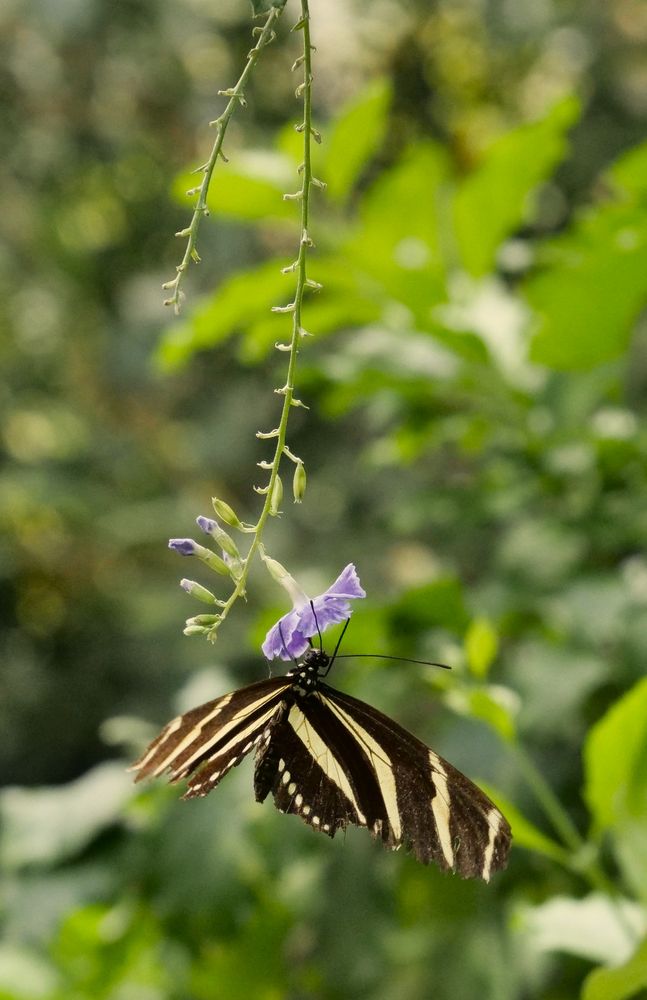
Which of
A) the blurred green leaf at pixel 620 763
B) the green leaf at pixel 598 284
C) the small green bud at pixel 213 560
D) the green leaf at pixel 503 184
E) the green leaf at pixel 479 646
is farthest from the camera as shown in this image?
the green leaf at pixel 503 184

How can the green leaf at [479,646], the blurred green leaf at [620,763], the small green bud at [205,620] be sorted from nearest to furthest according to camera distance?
the small green bud at [205,620], the blurred green leaf at [620,763], the green leaf at [479,646]

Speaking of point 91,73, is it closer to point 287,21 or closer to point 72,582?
point 287,21

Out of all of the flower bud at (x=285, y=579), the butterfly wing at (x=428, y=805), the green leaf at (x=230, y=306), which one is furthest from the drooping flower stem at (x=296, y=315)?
the green leaf at (x=230, y=306)

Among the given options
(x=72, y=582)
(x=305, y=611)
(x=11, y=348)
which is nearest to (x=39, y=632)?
(x=72, y=582)

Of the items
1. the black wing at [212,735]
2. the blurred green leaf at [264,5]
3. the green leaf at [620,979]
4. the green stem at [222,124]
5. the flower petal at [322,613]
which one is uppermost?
the blurred green leaf at [264,5]

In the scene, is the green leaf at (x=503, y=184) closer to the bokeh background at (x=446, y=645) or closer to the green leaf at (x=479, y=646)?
the bokeh background at (x=446, y=645)

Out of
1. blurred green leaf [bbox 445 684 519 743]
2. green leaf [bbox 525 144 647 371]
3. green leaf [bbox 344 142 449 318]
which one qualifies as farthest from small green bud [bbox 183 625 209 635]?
green leaf [bbox 344 142 449 318]

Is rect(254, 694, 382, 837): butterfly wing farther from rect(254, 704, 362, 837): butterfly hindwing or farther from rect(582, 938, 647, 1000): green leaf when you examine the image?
rect(582, 938, 647, 1000): green leaf
